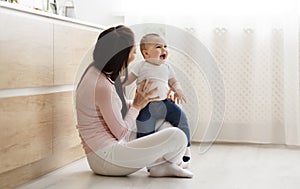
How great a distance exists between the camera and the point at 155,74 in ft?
6.96

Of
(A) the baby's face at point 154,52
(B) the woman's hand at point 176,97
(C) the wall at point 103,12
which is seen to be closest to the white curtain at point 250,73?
(C) the wall at point 103,12

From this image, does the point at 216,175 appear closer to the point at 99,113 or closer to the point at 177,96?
the point at 177,96

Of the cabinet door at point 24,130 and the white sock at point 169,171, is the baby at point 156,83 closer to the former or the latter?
the white sock at point 169,171

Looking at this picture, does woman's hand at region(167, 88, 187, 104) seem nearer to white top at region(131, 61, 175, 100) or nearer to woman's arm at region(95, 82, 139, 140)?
white top at region(131, 61, 175, 100)

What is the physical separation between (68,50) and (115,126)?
439 mm

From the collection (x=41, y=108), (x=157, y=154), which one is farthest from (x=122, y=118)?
(x=41, y=108)

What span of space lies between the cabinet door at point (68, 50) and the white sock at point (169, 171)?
1.80ft

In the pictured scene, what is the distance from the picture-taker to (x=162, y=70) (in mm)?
2146

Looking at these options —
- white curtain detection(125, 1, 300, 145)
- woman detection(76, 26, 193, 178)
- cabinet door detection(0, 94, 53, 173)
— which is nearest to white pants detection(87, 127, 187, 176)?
woman detection(76, 26, 193, 178)

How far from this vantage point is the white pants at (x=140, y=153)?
1.93m

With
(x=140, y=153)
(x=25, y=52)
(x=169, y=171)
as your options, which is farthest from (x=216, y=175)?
(x=25, y=52)

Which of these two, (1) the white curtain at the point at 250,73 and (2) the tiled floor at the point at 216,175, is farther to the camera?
(1) the white curtain at the point at 250,73

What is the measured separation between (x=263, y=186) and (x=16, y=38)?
1.07 m

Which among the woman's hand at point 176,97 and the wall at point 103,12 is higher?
the wall at point 103,12
